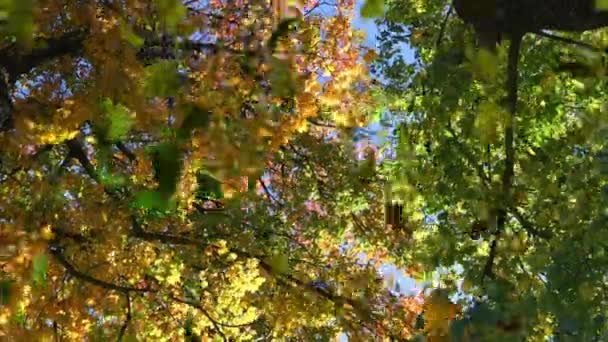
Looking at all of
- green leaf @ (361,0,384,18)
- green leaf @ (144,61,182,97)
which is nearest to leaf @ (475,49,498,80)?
green leaf @ (144,61,182,97)

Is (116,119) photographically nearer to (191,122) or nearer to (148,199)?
(148,199)

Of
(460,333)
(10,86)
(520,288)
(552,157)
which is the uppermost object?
(10,86)

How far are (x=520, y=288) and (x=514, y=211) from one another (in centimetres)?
73

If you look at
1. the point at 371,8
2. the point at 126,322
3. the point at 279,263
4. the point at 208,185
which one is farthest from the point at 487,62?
the point at 126,322

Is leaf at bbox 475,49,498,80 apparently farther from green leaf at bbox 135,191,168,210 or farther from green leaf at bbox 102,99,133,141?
green leaf at bbox 135,191,168,210

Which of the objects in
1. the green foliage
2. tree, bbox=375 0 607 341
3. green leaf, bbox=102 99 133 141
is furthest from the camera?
green leaf, bbox=102 99 133 141

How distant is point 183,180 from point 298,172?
3991 mm

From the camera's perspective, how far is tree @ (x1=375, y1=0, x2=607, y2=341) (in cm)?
522

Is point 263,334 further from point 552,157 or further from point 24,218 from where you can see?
point 552,157

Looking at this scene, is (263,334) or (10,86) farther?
(263,334)

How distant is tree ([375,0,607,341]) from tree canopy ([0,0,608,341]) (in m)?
0.03

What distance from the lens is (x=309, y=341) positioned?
1241 centimetres

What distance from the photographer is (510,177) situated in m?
6.80

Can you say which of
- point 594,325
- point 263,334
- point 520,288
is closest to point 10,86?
point 520,288
